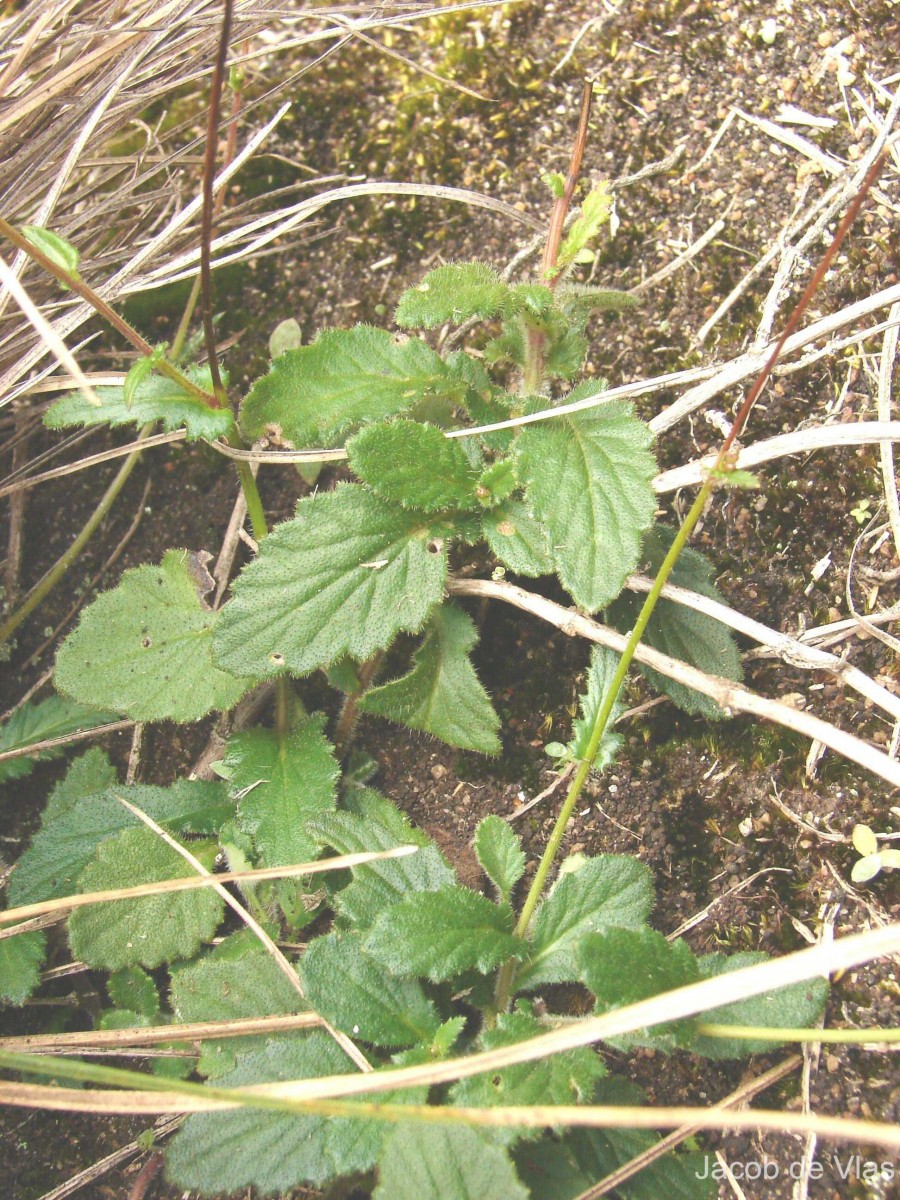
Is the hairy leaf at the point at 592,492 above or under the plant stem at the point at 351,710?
above

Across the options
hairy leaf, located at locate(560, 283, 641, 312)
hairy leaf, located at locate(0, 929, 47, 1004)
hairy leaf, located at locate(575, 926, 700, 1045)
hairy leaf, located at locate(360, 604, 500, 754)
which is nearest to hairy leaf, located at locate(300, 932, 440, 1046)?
hairy leaf, located at locate(575, 926, 700, 1045)

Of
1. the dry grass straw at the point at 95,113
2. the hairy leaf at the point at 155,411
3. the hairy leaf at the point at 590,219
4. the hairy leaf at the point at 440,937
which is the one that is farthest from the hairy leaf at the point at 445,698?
the dry grass straw at the point at 95,113

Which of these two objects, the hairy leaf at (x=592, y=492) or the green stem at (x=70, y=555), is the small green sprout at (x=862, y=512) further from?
the green stem at (x=70, y=555)

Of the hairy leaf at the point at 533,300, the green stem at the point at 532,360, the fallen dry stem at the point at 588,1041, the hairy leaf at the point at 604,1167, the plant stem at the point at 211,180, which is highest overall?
the plant stem at the point at 211,180

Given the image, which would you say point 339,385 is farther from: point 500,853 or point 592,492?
point 500,853

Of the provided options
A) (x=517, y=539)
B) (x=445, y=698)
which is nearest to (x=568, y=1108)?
(x=445, y=698)

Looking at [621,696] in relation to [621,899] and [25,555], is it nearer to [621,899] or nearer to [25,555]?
[621,899]
